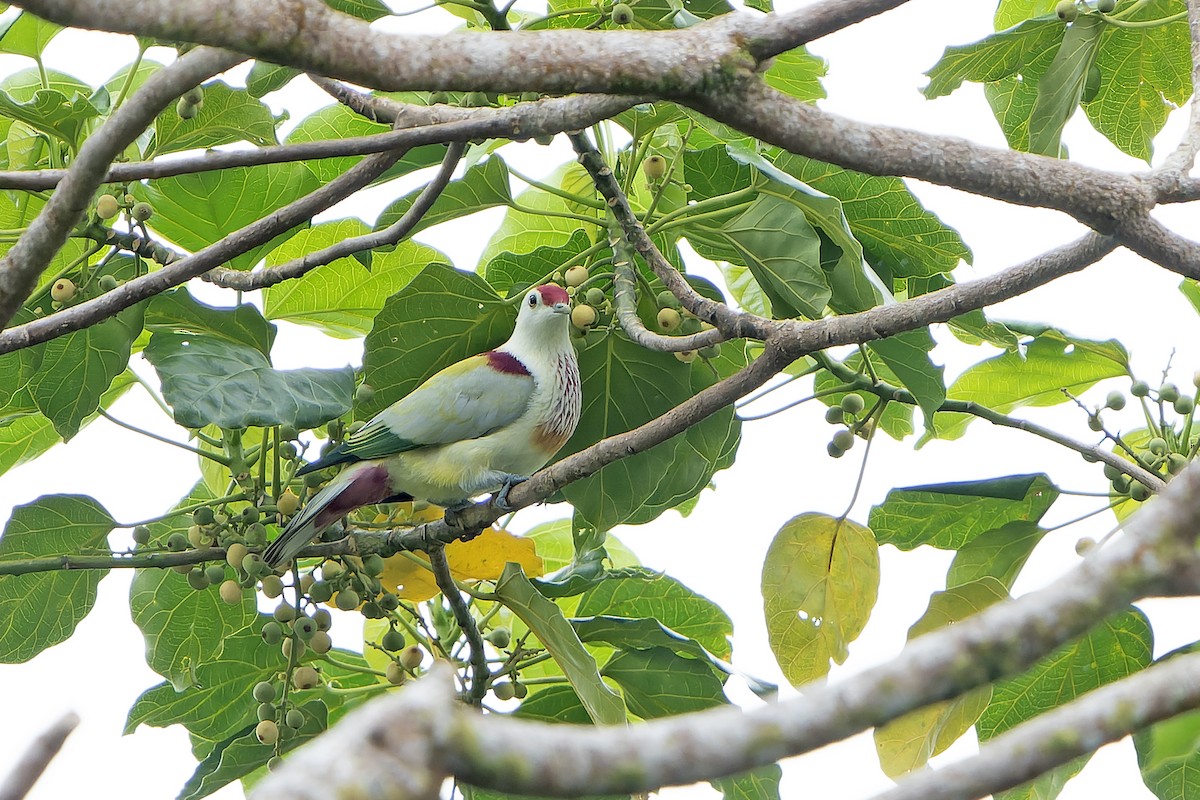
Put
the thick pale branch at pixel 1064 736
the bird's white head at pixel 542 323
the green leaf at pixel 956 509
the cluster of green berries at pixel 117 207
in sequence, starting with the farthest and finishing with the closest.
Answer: the bird's white head at pixel 542 323, the green leaf at pixel 956 509, the cluster of green berries at pixel 117 207, the thick pale branch at pixel 1064 736

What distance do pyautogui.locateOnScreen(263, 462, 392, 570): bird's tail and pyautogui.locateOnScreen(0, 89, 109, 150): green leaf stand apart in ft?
2.56

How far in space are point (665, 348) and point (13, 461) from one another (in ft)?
5.74

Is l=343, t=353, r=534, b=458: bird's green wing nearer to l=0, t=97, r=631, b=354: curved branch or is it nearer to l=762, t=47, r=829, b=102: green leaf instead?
l=0, t=97, r=631, b=354: curved branch

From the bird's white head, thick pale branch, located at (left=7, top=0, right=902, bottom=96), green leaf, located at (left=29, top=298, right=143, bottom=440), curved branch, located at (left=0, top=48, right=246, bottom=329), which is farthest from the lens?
the bird's white head

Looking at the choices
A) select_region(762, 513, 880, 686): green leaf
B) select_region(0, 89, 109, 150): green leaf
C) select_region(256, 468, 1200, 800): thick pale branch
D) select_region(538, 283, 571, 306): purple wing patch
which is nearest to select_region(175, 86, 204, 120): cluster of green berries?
select_region(0, 89, 109, 150): green leaf

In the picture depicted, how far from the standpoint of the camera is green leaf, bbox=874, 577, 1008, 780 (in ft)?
7.91

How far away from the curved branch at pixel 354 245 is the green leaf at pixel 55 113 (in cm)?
33

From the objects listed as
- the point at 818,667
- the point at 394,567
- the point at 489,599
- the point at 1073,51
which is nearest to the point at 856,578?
the point at 818,667

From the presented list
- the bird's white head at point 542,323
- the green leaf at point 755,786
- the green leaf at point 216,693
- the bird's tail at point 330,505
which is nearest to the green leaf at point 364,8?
the bird's white head at point 542,323

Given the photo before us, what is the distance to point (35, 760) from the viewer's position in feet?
2.28

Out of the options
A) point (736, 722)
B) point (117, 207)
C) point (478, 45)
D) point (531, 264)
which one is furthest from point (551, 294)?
point (736, 722)

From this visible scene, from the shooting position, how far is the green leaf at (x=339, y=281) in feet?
9.28

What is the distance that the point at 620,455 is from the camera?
1.98m

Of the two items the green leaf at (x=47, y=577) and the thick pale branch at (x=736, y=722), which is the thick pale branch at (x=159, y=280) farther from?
the thick pale branch at (x=736, y=722)
